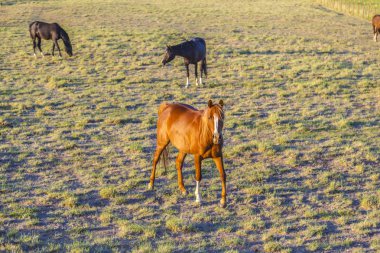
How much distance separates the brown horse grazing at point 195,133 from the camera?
7.54 m

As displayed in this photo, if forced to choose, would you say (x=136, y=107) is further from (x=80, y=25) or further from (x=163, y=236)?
(x=80, y=25)

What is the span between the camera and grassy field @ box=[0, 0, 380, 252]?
7.66m

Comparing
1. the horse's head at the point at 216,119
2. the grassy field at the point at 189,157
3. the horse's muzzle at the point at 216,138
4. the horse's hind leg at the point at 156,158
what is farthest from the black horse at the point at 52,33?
the horse's muzzle at the point at 216,138

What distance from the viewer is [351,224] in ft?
25.9

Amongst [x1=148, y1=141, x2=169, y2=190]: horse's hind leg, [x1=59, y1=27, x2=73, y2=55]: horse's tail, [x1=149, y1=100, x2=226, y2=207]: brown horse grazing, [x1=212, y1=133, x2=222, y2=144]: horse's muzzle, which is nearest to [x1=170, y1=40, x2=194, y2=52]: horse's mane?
[x1=59, y1=27, x2=73, y2=55]: horse's tail

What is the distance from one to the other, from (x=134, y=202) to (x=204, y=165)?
2.37 m

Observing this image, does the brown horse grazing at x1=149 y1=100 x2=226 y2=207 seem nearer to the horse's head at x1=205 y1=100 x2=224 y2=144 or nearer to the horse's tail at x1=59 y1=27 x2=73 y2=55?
the horse's head at x1=205 y1=100 x2=224 y2=144

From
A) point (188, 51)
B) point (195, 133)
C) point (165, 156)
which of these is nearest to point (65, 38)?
point (188, 51)

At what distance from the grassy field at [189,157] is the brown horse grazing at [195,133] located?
0.75m

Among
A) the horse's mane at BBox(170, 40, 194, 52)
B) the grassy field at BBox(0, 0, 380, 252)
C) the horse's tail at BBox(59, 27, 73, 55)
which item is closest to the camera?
the grassy field at BBox(0, 0, 380, 252)

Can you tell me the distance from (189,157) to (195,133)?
119 inches

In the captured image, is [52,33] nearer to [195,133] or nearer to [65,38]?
[65,38]

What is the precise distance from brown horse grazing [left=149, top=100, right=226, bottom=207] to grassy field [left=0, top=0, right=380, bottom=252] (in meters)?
0.75

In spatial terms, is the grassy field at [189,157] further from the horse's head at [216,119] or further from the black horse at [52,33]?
the horse's head at [216,119]
